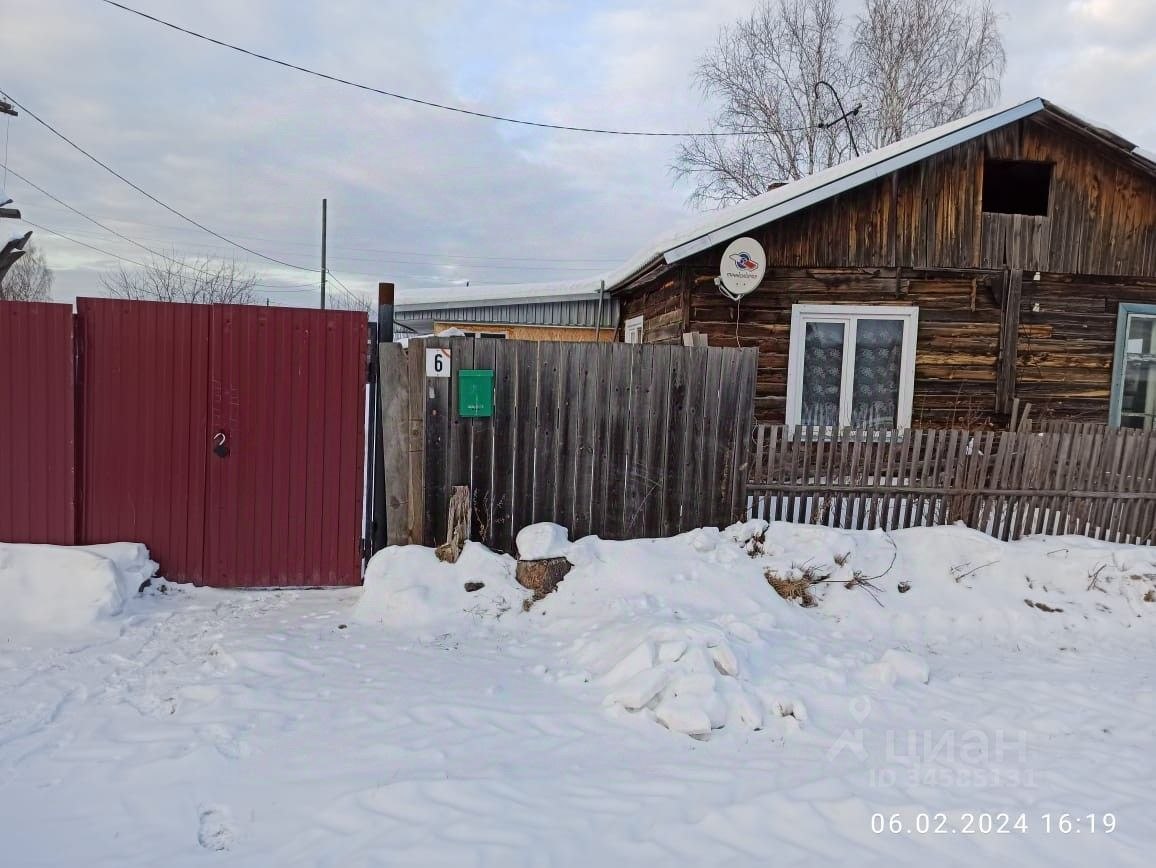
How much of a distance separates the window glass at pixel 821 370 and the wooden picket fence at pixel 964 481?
8.38 ft

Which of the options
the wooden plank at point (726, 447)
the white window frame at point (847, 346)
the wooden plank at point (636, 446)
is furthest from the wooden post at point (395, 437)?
the white window frame at point (847, 346)

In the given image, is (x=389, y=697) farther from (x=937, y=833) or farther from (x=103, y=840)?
(x=937, y=833)

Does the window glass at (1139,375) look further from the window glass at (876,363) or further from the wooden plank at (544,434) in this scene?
the wooden plank at (544,434)

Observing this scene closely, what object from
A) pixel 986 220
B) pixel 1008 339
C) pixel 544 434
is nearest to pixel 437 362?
pixel 544 434

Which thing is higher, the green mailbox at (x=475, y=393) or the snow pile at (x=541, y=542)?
the green mailbox at (x=475, y=393)

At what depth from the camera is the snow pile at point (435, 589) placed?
5.25 metres

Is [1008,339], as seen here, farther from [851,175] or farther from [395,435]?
[395,435]

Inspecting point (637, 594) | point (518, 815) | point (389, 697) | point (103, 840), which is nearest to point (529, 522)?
point (637, 594)

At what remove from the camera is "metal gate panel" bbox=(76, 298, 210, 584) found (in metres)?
5.50

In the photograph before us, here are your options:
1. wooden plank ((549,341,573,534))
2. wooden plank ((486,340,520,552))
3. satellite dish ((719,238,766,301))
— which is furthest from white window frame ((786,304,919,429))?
wooden plank ((486,340,520,552))

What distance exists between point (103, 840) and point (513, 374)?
154 inches

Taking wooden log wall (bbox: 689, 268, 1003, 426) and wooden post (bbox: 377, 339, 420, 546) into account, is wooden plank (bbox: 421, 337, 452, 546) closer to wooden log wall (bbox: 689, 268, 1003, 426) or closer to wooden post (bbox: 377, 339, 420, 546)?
wooden post (bbox: 377, 339, 420, 546)

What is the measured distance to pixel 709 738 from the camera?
379 centimetres

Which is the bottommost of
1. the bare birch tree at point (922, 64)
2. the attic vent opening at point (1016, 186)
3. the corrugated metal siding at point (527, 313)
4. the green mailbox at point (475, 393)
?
the green mailbox at point (475, 393)
